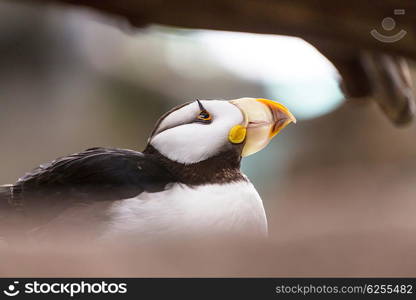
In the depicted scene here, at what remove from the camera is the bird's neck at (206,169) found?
77cm

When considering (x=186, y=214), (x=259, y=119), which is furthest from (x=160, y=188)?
(x=259, y=119)

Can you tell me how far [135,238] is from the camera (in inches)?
28.6

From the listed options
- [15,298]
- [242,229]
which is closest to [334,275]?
[242,229]

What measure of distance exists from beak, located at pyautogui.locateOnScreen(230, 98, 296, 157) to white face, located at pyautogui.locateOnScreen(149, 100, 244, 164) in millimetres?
10

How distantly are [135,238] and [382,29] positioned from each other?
354mm

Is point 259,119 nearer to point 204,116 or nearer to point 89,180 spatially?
point 204,116

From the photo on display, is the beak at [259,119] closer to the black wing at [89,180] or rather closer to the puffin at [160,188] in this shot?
the puffin at [160,188]

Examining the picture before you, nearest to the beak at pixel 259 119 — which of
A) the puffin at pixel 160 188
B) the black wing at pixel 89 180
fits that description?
the puffin at pixel 160 188

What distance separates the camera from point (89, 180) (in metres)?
0.74

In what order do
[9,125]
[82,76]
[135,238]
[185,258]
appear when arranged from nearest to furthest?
1. [185,258]
2. [135,238]
3. [9,125]
4. [82,76]

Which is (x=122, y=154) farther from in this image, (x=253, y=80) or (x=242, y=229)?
(x=253, y=80)

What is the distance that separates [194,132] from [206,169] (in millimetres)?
52

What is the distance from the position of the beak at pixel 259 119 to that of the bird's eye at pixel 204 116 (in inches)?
1.4

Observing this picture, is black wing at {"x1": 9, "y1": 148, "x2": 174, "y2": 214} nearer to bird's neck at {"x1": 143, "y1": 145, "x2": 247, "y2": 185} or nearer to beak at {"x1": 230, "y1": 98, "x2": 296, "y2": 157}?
bird's neck at {"x1": 143, "y1": 145, "x2": 247, "y2": 185}
